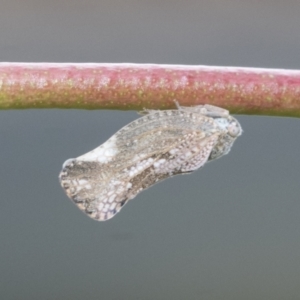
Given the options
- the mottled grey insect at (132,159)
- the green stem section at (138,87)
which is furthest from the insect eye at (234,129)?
the green stem section at (138,87)

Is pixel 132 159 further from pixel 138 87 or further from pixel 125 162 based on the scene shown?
pixel 138 87

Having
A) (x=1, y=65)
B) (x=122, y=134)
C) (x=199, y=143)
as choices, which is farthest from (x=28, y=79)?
(x=199, y=143)

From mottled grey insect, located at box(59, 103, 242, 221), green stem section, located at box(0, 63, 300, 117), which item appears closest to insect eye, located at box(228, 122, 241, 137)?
mottled grey insect, located at box(59, 103, 242, 221)

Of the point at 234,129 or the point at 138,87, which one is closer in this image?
the point at 138,87

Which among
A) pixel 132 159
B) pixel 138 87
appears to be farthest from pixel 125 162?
pixel 138 87

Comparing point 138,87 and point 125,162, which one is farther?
point 125,162

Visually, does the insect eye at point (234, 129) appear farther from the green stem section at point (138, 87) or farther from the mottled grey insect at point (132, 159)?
the green stem section at point (138, 87)
